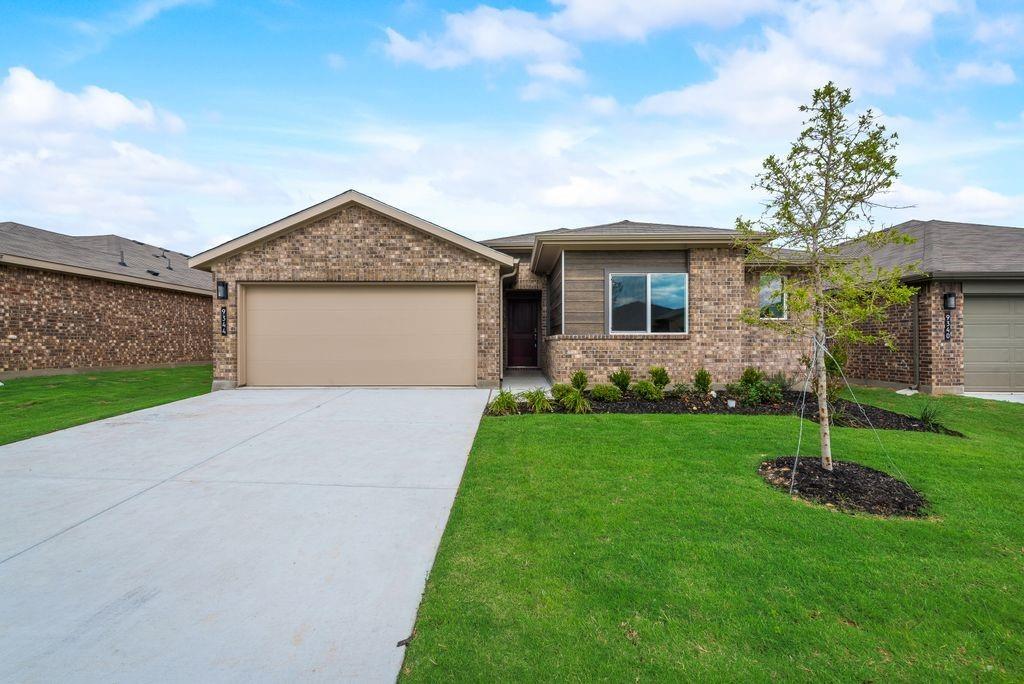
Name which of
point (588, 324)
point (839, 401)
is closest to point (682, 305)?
point (588, 324)

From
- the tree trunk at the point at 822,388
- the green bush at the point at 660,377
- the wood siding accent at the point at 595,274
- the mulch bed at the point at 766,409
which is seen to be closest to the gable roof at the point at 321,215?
the wood siding accent at the point at 595,274

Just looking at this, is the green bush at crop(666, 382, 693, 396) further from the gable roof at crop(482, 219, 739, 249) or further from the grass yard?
the grass yard

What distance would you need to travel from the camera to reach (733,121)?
42.7 feet

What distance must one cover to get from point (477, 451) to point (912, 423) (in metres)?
6.45

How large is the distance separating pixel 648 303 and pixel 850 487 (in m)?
6.23

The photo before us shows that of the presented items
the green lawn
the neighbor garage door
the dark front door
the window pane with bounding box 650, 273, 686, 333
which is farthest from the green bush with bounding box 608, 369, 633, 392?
the green lawn

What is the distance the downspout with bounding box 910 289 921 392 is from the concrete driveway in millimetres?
10688

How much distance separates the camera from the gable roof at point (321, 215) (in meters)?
9.62

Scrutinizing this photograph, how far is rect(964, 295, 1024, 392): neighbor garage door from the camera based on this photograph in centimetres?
979

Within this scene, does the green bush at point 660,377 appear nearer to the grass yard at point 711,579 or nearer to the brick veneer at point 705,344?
the brick veneer at point 705,344

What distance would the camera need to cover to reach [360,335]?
10078 mm

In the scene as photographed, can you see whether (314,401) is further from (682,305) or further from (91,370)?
(91,370)

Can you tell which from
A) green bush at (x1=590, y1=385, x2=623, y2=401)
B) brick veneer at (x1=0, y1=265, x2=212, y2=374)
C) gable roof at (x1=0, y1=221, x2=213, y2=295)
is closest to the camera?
green bush at (x1=590, y1=385, x2=623, y2=401)

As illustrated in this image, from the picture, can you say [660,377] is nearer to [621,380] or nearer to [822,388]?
[621,380]
